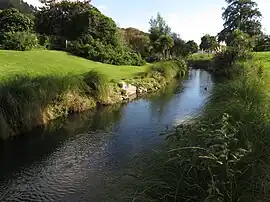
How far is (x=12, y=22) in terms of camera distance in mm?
32750

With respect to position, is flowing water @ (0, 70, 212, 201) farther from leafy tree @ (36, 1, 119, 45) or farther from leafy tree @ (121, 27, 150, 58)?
leafy tree @ (121, 27, 150, 58)

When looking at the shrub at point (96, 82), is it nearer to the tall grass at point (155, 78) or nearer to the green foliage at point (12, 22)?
the tall grass at point (155, 78)

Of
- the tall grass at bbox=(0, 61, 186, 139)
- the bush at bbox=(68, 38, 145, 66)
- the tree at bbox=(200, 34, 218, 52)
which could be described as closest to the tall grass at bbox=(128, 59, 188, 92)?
the tall grass at bbox=(0, 61, 186, 139)

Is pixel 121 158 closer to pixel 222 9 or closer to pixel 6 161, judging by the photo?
pixel 6 161

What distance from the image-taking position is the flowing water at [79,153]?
7551 millimetres

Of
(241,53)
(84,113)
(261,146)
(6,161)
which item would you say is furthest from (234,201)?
(241,53)

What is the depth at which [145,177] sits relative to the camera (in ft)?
15.2

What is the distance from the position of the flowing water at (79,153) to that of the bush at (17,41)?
14719 millimetres

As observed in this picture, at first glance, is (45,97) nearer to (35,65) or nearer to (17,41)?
(35,65)

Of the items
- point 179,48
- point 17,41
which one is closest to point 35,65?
point 17,41

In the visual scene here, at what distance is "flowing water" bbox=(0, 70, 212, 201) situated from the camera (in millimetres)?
7551

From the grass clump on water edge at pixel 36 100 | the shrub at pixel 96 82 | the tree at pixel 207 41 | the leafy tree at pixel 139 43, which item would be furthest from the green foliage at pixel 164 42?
the grass clump on water edge at pixel 36 100

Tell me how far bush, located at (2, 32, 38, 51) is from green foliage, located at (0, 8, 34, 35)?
2.83 metres

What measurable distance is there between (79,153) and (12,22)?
2632 centimetres
